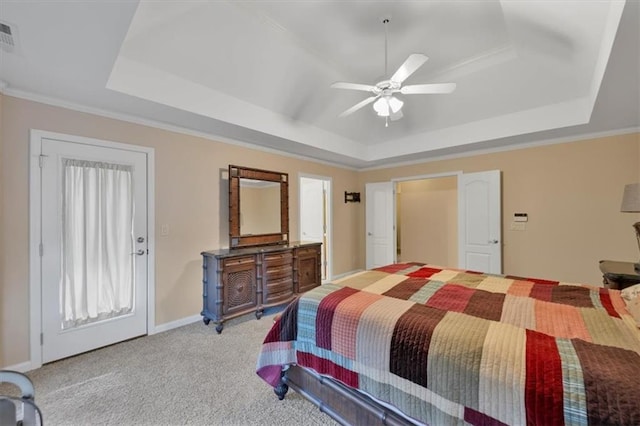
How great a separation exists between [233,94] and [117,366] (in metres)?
2.93

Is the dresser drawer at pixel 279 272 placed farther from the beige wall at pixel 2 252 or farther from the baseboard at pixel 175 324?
the beige wall at pixel 2 252

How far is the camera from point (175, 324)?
10.5 feet

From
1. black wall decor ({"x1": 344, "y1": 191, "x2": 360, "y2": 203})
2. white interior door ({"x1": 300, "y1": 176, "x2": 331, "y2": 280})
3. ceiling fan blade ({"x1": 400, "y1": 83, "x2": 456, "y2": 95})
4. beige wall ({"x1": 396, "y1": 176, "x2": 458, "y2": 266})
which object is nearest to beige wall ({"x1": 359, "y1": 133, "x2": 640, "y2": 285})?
beige wall ({"x1": 396, "y1": 176, "x2": 458, "y2": 266})

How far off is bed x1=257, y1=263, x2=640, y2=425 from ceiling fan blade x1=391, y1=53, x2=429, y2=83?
1634 mm

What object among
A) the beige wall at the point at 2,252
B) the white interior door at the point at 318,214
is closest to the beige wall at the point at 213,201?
the beige wall at the point at 2,252

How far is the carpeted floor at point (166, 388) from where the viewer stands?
1778 mm

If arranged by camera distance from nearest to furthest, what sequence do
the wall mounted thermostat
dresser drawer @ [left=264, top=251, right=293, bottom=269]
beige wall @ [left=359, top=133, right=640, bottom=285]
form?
beige wall @ [left=359, top=133, right=640, bottom=285], dresser drawer @ [left=264, top=251, right=293, bottom=269], the wall mounted thermostat

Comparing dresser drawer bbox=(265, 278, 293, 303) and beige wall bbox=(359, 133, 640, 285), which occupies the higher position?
beige wall bbox=(359, 133, 640, 285)

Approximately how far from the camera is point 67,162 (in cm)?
254

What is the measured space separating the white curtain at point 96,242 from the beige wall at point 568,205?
4994mm

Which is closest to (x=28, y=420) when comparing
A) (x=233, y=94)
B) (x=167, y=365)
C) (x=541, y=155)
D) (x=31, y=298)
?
(x=167, y=365)

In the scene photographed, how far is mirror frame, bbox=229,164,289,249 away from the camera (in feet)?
11.8

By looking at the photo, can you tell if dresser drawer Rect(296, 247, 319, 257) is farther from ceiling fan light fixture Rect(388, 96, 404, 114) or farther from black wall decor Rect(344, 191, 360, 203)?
ceiling fan light fixture Rect(388, 96, 404, 114)

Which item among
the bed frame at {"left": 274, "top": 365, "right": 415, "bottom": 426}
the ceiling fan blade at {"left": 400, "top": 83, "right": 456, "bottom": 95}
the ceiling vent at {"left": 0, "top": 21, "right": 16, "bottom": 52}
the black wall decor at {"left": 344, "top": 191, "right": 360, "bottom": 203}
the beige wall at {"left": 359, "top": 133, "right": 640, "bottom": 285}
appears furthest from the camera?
the black wall decor at {"left": 344, "top": 191, "right": 360, "bottom": 203}
